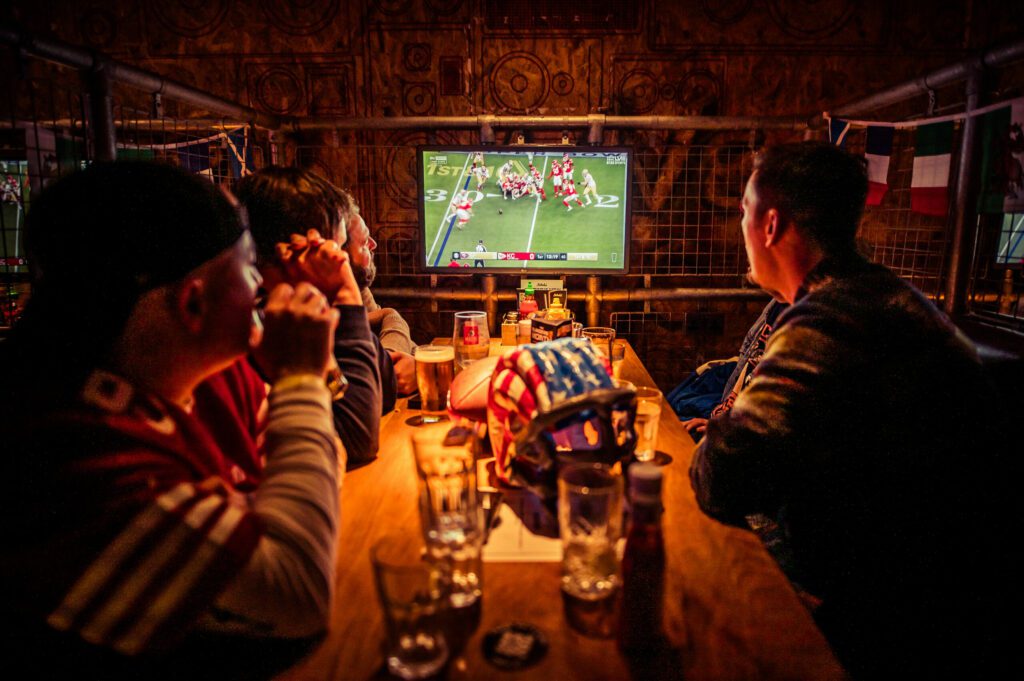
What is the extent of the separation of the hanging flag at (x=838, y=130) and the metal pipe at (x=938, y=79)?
5 cm

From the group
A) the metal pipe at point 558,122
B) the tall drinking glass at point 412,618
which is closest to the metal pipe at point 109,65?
the metal pipe at point 558,122

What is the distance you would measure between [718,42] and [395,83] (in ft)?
6.70

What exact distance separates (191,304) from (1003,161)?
8.30ft

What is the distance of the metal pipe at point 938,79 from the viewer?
6.51 ft

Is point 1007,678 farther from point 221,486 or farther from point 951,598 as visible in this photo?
point 221,486

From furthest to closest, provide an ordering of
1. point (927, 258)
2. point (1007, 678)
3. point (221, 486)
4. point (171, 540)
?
point (927, 258)
point (1007, 678)
point (221, 486)
point (171, 540)

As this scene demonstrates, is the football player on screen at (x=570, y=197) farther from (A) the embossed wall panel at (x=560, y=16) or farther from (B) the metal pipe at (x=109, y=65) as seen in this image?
(B) the metal pipe at (x=109, y=65)

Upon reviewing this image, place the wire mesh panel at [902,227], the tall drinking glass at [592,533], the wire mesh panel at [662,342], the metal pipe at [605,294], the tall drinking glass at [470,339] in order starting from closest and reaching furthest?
the tall drinking glass at [592,533] → the tall drinking glass at [470,339] → the wire mesh panel at [902,227] → the metal pipe at [605,294] → the wire mesh panel at [662,342]

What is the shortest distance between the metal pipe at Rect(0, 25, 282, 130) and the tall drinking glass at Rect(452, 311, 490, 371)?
132cm

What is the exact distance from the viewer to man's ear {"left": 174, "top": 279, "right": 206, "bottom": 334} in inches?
37.7

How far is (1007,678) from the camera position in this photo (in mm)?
1241

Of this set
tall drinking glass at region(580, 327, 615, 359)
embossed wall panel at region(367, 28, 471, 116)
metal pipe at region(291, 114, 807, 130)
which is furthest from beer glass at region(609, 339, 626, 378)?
embossed wall panel at region(367, 28, 471, 116)

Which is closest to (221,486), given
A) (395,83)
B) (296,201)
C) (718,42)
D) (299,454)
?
(299,454)

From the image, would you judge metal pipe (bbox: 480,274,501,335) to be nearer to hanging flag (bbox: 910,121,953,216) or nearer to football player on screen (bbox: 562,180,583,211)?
football player on screen (bbox: 562,180,583,211)
